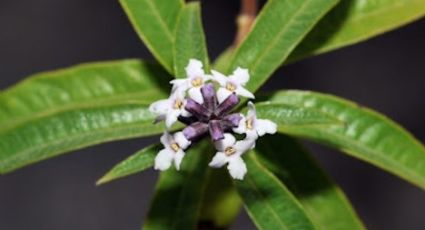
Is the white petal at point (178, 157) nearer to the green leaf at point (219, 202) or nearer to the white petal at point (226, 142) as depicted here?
the white petal at point (226, 142)

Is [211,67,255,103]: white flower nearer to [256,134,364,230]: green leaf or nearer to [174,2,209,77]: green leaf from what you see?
[174,2,209,77]: green leaf

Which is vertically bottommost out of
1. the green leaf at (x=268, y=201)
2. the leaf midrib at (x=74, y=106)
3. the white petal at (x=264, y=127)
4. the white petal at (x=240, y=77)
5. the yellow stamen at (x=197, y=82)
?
the green leaf at (x=268, y=201)

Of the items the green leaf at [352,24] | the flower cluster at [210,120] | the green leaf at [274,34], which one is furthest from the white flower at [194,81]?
the green leaf at [352,24]

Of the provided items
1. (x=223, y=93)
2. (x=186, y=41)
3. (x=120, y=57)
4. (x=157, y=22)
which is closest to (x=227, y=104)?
(x=223, y=93)

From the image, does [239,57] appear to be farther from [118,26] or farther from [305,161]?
[118,26]

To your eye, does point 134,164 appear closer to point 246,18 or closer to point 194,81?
point 194,81

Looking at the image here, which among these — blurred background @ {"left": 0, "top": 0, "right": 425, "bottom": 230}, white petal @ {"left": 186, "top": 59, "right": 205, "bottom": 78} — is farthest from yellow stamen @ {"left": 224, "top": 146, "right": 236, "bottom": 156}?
blurred background @ {"left": 0, "top": 0, "right": 425, "bottom": 230}

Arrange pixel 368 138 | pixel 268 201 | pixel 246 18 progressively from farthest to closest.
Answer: pixel 246 18 → pixel 368 138 → pixel 268 201

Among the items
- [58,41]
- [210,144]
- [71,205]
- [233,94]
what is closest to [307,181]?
[210,144]
